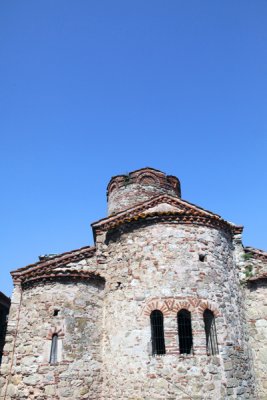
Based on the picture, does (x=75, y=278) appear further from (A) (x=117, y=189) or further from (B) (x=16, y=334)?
(A) (x=117, y=189)

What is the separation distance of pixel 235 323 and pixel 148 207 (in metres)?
4.84

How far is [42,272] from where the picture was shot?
11.2m

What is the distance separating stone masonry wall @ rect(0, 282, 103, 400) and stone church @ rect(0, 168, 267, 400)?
3 centimetres

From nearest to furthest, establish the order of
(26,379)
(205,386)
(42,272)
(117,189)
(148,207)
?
(205,386)
(26,379)
(42,272)
(148,207)
(117,189)

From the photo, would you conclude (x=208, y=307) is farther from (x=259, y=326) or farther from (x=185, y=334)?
(x=259, y=326)

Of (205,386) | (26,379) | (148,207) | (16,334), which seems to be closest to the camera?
(205,386)

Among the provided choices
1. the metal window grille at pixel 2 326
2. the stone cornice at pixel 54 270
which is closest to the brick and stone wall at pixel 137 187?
the stone cornice at pixel 54 270

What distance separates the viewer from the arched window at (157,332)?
9.52 metres

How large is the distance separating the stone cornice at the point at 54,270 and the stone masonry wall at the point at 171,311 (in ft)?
3.35

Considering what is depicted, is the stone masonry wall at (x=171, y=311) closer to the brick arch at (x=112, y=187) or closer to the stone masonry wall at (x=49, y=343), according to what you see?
the stone masonry wall at (x=49, y=343)

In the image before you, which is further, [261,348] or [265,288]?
[265,288]

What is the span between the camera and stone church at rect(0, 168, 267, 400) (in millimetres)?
9211

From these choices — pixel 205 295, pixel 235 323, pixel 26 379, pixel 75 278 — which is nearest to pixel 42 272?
pixel 75 278

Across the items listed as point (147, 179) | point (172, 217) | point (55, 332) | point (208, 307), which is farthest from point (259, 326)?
point (147, 179)
